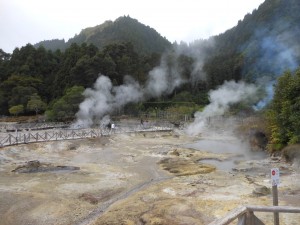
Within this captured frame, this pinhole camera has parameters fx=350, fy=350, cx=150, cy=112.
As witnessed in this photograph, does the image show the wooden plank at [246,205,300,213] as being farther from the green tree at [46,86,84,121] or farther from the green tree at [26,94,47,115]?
the green tree at [26,94,47,115]

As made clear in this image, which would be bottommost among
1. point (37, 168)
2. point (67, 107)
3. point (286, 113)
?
Answer: point (37, 168)

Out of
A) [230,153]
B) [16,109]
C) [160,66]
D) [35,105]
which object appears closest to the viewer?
[230,153]

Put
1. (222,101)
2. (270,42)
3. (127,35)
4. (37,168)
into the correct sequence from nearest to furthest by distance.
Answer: (37,168)
(222,101)
(270,42)
(127,35)

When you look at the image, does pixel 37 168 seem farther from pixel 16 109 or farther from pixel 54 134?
pixel 16 109

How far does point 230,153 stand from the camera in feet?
101

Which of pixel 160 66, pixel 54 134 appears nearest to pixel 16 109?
pixel 54 134

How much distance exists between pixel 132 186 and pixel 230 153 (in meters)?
14.4

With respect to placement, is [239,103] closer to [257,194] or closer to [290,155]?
[290,155]

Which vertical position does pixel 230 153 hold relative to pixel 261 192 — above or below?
above

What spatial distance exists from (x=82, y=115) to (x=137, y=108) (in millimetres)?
13536

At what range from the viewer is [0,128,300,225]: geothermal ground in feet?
45.1

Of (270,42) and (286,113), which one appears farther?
(270,42)

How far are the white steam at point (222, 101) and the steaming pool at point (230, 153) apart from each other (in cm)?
1018

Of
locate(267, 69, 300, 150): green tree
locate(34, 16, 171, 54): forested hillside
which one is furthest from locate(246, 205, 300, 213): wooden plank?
locate(34, 16, 171, 54): forested hillside
